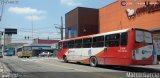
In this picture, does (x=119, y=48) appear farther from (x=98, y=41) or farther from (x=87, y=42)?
(x=87, y=42)

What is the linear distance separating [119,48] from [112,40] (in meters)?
1.28

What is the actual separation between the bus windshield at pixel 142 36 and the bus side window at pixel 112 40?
1555mm

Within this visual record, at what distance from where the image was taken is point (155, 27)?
1529 inches

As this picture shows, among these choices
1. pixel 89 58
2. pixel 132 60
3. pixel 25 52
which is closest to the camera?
pixel 132 60

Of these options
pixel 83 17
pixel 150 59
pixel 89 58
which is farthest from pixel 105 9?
pixel 150 59

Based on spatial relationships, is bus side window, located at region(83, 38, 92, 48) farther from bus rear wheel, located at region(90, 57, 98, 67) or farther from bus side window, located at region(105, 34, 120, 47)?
bus side window, located at region(105, 34, 120, 47)

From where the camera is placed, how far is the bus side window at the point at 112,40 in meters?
23.4

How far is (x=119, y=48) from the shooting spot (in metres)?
23.1

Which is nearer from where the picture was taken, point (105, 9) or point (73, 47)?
point (73, 47)

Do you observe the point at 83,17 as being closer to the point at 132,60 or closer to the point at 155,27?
the point at 155,27

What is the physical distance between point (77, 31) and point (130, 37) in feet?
138

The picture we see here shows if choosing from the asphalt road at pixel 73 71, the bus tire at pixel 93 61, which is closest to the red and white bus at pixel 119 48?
the bus tire at pixel 93 61

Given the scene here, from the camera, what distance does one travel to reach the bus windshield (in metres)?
22.1

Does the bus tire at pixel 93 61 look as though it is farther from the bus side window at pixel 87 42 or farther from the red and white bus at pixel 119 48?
the bus side window at pixel 87 42
